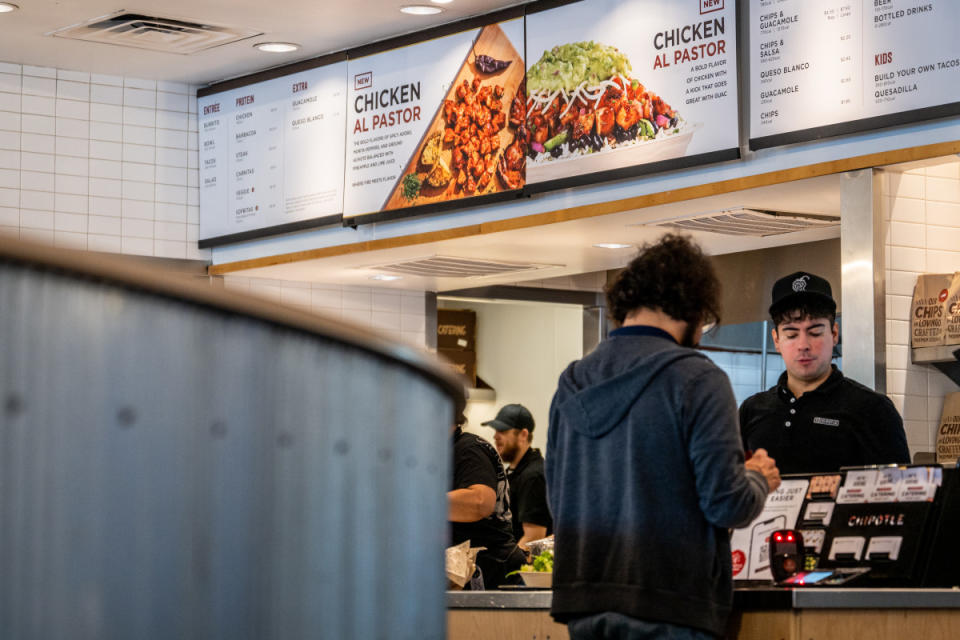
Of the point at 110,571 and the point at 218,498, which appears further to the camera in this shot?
the point at 218,498

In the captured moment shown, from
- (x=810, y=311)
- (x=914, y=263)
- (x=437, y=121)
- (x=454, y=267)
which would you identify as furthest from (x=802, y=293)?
(x=454, y=267)

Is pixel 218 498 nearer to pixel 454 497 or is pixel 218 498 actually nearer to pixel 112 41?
pixel 454 497

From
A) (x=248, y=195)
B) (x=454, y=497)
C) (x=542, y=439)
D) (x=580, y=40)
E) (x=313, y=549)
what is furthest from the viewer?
(x=542, y=439)

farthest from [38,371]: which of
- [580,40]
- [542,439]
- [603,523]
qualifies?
[542,439]

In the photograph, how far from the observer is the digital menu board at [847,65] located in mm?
4273

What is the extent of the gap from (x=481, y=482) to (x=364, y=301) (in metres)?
3.26

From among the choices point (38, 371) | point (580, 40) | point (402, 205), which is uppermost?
point (580, 40)

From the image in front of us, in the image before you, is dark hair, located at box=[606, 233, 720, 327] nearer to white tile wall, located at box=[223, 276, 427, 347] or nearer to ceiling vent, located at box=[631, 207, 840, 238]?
ceiling vent, located at box=[631, 207, 840, 238]

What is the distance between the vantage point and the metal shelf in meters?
4.52

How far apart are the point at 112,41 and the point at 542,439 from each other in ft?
14.4

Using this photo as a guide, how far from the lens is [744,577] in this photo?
3.08 metres

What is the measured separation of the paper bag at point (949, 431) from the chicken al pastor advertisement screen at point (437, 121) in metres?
1.94

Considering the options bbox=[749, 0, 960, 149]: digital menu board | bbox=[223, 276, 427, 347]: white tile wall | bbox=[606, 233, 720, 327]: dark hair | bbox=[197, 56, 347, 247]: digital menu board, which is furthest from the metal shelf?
bbox=[223, 276, 427, 347]: white tile wall

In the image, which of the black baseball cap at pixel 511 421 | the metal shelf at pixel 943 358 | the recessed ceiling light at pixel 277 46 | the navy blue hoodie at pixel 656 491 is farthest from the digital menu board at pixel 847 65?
the black baseball cap at pixel 511 421
